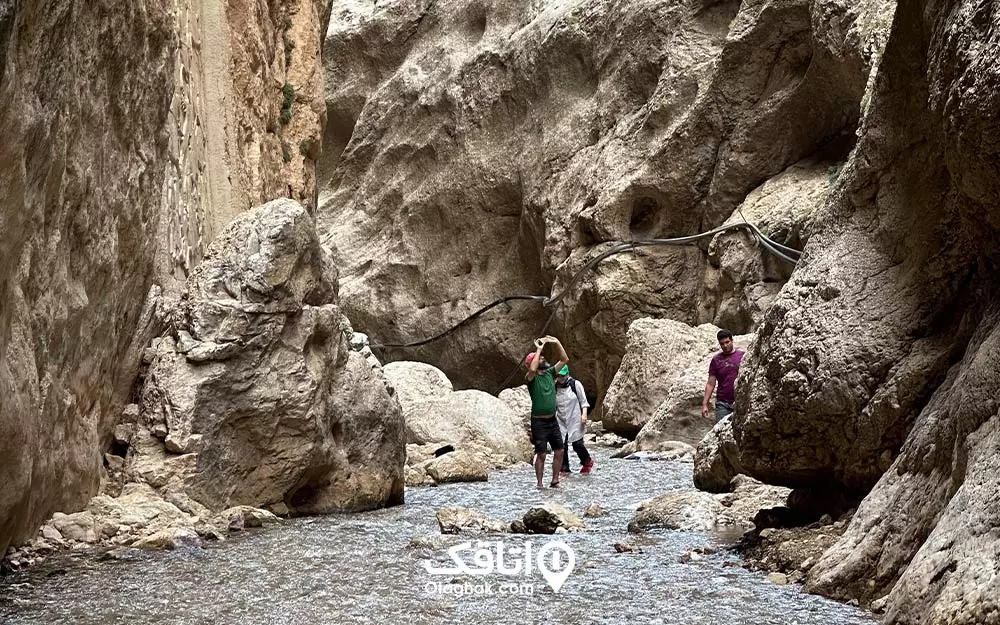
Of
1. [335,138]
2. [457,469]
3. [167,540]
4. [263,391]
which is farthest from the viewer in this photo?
[335,138]

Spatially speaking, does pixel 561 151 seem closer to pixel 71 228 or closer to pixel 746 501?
pixel 746 501

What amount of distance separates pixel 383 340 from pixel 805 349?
74.1 ft

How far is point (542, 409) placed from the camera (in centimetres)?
1015

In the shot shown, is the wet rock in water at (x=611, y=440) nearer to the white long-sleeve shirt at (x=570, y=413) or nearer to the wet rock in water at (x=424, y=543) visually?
the white long-sleeve shirt at (x=570, y=413)

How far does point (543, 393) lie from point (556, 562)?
4334 millimetres

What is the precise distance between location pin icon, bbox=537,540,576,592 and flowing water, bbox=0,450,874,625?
5 centimetres

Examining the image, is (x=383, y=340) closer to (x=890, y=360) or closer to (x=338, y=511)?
(x=338, y=511)

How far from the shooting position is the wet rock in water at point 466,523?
7.07 meters

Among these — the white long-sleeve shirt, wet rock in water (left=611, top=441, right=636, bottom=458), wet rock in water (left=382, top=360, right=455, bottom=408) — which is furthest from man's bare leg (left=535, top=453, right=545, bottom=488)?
wet rock in water (left=382, top=360, right=455, bottom=408)

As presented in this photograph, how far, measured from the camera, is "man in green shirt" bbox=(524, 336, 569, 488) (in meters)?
10.1

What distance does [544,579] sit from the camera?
5.33 m

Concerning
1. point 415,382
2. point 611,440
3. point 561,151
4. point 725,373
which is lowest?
point 611,440

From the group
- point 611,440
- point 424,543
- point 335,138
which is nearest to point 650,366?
point 611,440

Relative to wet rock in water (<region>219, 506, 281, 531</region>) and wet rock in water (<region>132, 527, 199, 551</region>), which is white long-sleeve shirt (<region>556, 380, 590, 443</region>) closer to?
wet rock in water (<region>219, 506, 281, 531</region>)
